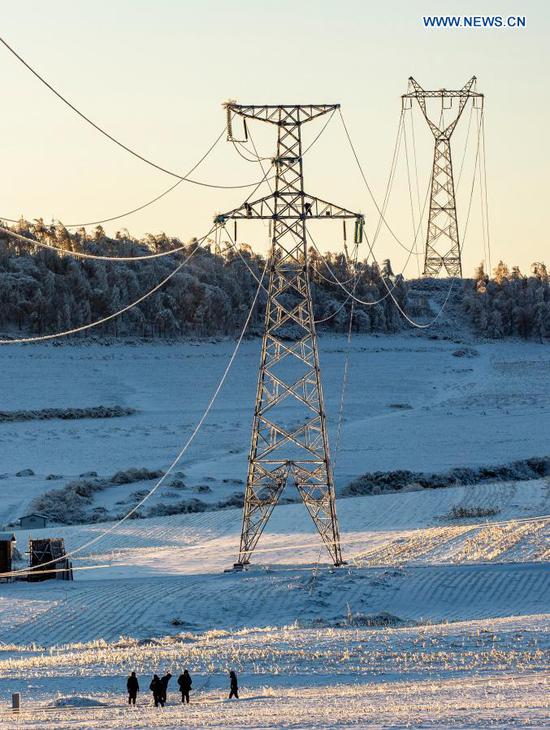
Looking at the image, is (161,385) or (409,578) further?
(161,385)

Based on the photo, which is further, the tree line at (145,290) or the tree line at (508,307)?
the tree line at (508,307)

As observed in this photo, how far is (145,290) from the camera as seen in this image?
365 feet

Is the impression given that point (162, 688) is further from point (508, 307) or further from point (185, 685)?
point (508, 307)

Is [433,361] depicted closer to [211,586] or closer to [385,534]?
[385,534]

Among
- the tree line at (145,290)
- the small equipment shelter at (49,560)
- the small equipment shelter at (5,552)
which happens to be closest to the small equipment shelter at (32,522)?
the small equipment shelter at (5,552)

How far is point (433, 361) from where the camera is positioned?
308 feet

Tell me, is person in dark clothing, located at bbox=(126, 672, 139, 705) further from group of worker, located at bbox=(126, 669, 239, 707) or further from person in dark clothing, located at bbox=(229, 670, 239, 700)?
person in dark clothing, located at bbox=(229, 670, 239, 700)

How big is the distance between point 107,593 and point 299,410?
136 feet

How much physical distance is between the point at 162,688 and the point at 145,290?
90.2 m

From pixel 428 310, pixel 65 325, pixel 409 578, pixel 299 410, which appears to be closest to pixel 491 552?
pixel 409 578

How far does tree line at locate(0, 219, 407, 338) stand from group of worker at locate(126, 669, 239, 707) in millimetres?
75155

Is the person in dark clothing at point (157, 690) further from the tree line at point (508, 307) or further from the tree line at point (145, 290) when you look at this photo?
the tree line at point (508, 307)

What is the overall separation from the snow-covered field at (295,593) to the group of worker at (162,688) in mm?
238

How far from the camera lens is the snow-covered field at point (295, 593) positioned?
22.1m
